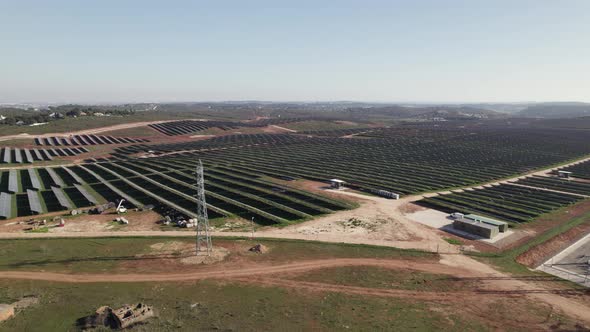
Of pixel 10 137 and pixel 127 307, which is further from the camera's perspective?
pixel 10 137

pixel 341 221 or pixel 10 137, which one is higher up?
pixel 10 137

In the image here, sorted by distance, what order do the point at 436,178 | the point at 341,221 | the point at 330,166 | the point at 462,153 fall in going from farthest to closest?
the point at 462,153 < the point at 330,166 < the point at 436,178 < the point at 341,221

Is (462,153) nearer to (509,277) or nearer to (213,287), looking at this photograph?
(509,277)

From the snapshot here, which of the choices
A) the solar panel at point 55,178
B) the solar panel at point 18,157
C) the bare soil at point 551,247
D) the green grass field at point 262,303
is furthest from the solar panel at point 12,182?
the bare soil at point 551,247

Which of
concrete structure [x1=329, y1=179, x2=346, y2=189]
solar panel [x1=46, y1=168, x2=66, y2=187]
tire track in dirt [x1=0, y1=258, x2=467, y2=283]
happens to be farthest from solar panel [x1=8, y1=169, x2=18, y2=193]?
concrete structure [x1=329, y1=179, x2=346, y2=189]

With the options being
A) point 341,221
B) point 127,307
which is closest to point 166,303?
point 127,307

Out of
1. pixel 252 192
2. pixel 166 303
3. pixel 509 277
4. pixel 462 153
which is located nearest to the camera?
pixel 166 303
